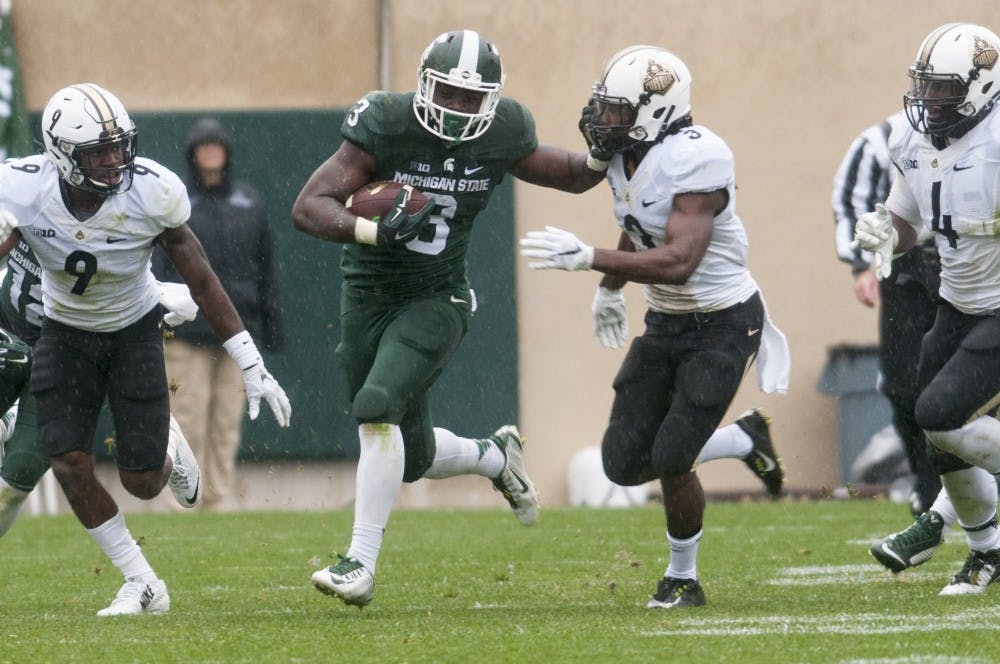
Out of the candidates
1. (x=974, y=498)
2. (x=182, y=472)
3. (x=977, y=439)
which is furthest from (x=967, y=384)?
(x=182, y=472)

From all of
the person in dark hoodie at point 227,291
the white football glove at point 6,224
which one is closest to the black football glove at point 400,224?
the white football glove at point 6,224

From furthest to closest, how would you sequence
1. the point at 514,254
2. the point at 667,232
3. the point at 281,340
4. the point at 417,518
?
the point at 514,254, the point at 281,340, the point at 417,518, the point at 667,232

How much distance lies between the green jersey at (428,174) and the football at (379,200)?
13cm

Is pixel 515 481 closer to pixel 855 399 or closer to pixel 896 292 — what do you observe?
pixel 896 292

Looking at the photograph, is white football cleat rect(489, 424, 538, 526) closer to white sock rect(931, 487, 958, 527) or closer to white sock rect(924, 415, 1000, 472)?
white sock rect(931, 487, 958, 527)

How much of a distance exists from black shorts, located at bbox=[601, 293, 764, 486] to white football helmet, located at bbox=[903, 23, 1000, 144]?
0.72 metres

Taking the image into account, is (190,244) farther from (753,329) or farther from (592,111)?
(753,329)

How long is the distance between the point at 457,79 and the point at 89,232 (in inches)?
44.6

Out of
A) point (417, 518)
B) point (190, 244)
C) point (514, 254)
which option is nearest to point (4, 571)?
point (190, 244)

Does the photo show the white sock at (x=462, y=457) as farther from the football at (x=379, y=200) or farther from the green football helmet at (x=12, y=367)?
the green football helmet at (x=12, y=367)

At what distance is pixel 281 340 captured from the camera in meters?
9.17

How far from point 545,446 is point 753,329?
17.3ft

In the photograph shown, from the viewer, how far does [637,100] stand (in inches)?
196

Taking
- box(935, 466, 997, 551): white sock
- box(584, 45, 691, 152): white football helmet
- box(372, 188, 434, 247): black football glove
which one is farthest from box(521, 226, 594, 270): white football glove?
box(935, 466, 997, 551): white sock
